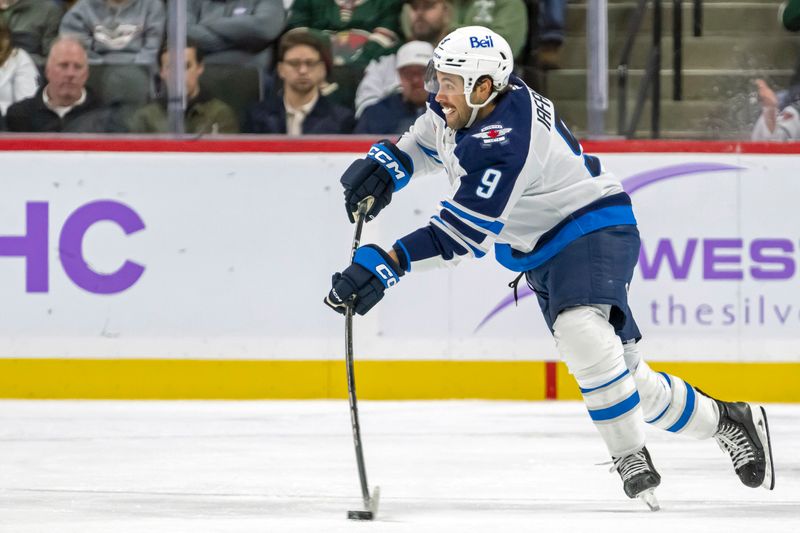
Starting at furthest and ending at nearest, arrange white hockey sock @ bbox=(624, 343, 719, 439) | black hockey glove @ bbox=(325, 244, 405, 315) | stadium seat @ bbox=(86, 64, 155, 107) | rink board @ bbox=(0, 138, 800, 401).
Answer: stadium seat @ bbox=(86, 64, 155, 107) → rink board @ bbox=(0, 138, 800, 401) → white hockey sock @ bbox=(624, 343, 719, 439) → black hockey glove @ bbox=(325, 244, 405, 315)

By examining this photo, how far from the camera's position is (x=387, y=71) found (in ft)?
19.0

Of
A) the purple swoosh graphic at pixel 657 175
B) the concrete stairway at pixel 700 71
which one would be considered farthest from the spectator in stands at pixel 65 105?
the concrete stairway at pixel 700 71

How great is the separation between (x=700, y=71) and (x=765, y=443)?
245 centimetres

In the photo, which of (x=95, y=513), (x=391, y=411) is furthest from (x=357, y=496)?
(x=391, y=411)

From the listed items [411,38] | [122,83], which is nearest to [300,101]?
[411,38]

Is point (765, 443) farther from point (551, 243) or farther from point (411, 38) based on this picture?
point (411, 38)

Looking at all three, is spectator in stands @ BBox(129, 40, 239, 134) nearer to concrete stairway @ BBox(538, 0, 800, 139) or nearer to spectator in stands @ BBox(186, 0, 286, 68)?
spectator in stands @ BBox(186, 0, 286, 68)

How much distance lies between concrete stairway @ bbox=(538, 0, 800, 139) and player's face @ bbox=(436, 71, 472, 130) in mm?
2361

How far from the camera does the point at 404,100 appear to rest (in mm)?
5801

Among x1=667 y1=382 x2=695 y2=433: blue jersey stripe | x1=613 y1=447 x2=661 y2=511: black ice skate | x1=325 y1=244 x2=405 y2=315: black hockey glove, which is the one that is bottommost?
x1=613 y1=447 x2=661 y2=511: black ice skate

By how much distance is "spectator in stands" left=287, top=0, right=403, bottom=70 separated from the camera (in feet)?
19.0

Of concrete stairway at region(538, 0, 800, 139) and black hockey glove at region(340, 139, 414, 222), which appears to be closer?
black hockey glove at region(340, 139, 414, 222)

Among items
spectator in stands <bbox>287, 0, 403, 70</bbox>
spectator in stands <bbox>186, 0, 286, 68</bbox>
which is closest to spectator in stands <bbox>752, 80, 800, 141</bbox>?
spectator in stands <bbox>287, 0, 403, 70</bbox>

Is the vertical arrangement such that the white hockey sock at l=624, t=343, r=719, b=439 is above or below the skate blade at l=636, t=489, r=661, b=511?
above
